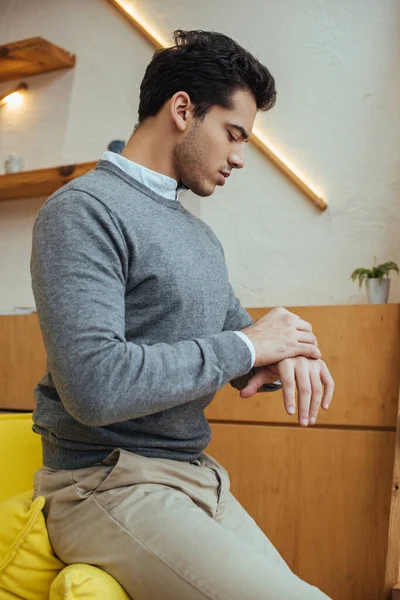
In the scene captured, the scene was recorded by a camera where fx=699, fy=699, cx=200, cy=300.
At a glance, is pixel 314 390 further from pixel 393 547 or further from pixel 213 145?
pixel 393 547

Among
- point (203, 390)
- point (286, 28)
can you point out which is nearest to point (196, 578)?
point (203, 390)

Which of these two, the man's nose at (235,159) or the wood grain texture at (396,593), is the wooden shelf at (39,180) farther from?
the wood grain texture at (396,593)

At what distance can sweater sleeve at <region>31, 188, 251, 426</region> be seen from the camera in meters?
1.04

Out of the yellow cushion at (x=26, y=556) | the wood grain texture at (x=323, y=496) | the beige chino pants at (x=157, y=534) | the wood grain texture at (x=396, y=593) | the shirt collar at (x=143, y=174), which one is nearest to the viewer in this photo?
the beige chino pants at (x=157, y=534)

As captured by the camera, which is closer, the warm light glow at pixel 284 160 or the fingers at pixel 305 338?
the fingers at pixel 305 338

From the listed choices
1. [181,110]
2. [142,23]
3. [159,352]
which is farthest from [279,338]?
[142,23]

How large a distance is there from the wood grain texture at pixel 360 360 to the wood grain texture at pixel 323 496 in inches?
2.3

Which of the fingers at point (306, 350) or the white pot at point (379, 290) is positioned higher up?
the white pot at point (379, 290)

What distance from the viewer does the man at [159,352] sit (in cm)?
105

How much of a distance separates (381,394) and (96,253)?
1512 millimetres

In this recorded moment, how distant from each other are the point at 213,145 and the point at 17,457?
82 cm

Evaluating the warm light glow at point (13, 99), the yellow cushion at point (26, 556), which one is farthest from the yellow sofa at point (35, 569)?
the warm light glow at point (13, 99)

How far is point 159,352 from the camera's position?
1097 millimetres

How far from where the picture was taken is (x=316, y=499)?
2.40 meters
